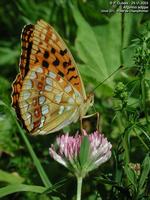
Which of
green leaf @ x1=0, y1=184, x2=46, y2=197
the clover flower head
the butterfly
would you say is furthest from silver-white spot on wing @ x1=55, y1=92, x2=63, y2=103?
green leaf @ x1=0, y1=184, x2=46, y2=197

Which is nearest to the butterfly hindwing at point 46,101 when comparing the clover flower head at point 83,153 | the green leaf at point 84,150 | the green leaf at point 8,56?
the clover flower head at point 83,153

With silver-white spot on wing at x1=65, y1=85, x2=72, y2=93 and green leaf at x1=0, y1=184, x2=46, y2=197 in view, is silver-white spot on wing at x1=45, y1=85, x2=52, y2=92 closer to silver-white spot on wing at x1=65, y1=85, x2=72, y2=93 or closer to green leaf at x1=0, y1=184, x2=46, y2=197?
silver-white spot on wing at x1=65, y1=85, x2=72, y2=93

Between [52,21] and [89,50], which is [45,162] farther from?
[52,21]

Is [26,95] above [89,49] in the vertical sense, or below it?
below

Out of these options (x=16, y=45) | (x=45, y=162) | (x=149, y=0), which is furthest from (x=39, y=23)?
(x=16, y=45)

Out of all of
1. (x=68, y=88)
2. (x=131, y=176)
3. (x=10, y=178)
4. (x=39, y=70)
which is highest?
(x=39, y=70)

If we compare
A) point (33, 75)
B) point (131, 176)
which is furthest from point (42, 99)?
point (131, 176)

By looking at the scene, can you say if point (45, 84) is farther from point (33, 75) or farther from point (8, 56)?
point (8, 56)

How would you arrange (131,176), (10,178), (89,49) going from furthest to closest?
(89,49), (10,178), (131,176)
